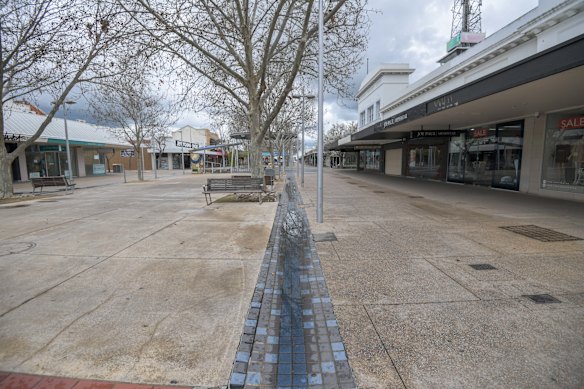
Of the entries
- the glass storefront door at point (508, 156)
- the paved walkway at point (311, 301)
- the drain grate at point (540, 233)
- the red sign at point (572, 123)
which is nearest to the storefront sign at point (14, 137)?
the paved walkway at point (311, 301)

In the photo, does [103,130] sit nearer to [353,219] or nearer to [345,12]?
[345,12]

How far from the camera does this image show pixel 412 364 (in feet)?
7.80

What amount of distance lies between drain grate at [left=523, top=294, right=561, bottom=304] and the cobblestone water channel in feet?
7.45

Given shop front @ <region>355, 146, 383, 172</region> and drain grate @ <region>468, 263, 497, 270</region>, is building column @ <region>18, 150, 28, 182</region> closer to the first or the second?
drain grate @ <region>468, 263, 497, 270</region>

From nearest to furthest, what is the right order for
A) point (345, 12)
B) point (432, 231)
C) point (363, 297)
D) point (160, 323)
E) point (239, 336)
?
point (239, 336) → point (160, 323) → point (363, 297) → point (432, 231) → point (345, 12)

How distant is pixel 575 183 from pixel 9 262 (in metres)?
15.5

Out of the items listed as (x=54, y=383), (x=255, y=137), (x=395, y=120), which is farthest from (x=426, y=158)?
Result: (x=54, y=383)

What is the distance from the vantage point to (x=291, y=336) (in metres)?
2.86

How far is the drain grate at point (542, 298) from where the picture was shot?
334 centimetres

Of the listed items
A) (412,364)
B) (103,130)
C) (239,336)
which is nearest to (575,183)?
(412,364)

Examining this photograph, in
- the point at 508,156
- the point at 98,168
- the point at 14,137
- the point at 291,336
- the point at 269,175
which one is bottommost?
the point at 291,336

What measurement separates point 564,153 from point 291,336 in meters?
13.1

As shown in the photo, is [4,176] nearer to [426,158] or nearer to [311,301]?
[311,301]

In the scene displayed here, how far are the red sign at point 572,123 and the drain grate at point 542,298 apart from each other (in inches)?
411
